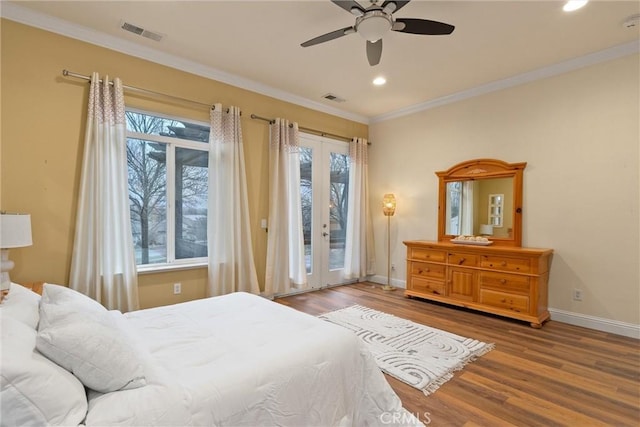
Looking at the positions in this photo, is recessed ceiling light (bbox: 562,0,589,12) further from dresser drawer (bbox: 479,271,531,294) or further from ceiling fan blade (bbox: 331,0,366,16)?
dresser drawer (bbox: 479,271,531,294)

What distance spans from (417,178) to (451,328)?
2.45m

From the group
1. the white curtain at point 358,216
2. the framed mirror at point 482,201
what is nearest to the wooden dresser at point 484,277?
the framed mirror at point 482,201

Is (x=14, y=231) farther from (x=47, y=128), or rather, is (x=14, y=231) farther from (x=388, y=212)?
(x=388, y=212)

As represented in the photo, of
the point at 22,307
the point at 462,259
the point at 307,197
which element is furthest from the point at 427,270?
the point at 22,307

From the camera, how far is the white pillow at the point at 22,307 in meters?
1.34

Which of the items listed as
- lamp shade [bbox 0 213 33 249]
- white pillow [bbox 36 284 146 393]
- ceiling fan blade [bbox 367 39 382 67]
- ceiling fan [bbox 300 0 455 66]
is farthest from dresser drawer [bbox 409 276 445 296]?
lamp shade [bbox 0 213 33 249]

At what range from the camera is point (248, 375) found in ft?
4.26

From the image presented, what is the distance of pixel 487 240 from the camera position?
161 inches

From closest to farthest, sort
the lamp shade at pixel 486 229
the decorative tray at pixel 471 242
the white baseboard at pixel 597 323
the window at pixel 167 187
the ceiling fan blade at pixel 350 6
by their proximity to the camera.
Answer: the ceiling fan blade at pixel 350 6
the white baseboard at pixel 597 323
the window at pixel 167 187
the decorative tray at pixel 471 242
the lamp shade at pixel 486 229

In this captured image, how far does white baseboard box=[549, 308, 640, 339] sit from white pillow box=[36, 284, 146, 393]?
4217mm

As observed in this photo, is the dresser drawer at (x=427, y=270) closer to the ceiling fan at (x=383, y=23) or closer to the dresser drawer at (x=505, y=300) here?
the dresser drawer at (x=505, y=300)

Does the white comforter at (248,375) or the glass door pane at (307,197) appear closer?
the white comforter at (248,375)

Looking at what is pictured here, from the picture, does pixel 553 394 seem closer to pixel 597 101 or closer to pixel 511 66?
pixel 597 101

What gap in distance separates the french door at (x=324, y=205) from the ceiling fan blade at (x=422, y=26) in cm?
258
